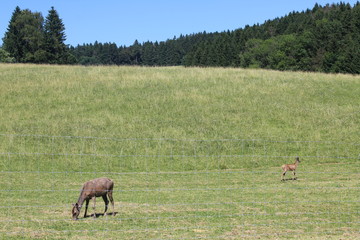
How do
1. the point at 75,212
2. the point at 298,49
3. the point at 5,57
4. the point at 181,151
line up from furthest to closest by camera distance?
the point at 298,49 → the point at 5,57 → the point at 181,151 → the point at 75,212

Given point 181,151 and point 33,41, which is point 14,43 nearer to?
point 33,41

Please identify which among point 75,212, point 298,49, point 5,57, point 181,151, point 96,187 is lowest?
point 75,212

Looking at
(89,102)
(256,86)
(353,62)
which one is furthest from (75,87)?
(353,62)

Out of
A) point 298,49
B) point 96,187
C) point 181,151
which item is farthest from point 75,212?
point 298,49

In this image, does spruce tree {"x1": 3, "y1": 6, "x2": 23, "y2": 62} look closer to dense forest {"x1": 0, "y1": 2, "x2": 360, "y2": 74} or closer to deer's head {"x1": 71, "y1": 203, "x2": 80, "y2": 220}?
dense forest {"x1": 0, "y1": 2, "x2": 360, "y2": 74}

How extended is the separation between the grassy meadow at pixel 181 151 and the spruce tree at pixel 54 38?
47718mm

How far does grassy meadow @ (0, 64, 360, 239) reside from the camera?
14.1 meters

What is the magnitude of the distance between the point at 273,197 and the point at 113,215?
695 cm

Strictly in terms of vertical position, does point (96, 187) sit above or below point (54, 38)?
below

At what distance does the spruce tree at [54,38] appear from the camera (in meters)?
103

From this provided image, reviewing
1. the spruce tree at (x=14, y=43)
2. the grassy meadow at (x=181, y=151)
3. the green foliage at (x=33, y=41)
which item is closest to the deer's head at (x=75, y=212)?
the grassy meadow at (x=181, y=151)

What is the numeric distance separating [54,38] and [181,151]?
83164 mm

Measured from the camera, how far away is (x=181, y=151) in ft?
100.0

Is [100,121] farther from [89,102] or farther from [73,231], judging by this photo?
[73,231]
